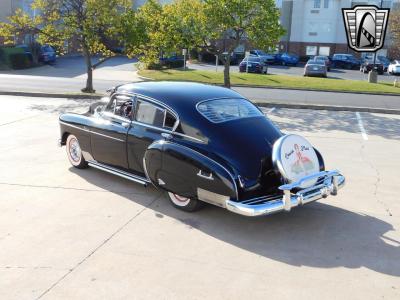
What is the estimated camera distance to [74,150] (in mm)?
7602

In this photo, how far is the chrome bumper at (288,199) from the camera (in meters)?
5.01

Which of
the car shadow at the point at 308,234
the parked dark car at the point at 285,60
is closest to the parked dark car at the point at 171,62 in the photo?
the parked dark car at the point at 285,60

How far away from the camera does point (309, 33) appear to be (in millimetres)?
55938

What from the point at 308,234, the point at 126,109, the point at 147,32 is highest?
the point at 147,32

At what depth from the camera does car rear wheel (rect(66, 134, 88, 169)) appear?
7.44 metres

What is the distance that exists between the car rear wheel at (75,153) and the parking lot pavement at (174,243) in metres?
0.17

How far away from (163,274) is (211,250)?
70 centimetres

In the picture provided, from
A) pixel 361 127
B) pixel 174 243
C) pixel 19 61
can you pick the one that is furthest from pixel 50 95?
pixel 19 61

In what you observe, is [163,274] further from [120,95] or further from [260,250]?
[120,95]

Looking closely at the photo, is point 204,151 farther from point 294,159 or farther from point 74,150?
point 74,150

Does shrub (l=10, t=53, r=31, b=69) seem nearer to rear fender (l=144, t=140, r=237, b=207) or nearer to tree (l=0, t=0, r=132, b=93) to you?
tree (l=0, t=0, r=132, b=93)

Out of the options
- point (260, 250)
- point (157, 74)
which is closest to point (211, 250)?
point (260, 250)

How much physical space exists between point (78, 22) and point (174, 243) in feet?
45.5

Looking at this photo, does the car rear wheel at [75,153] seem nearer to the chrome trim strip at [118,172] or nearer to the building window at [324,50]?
the chrome trim strip at [118,172]
